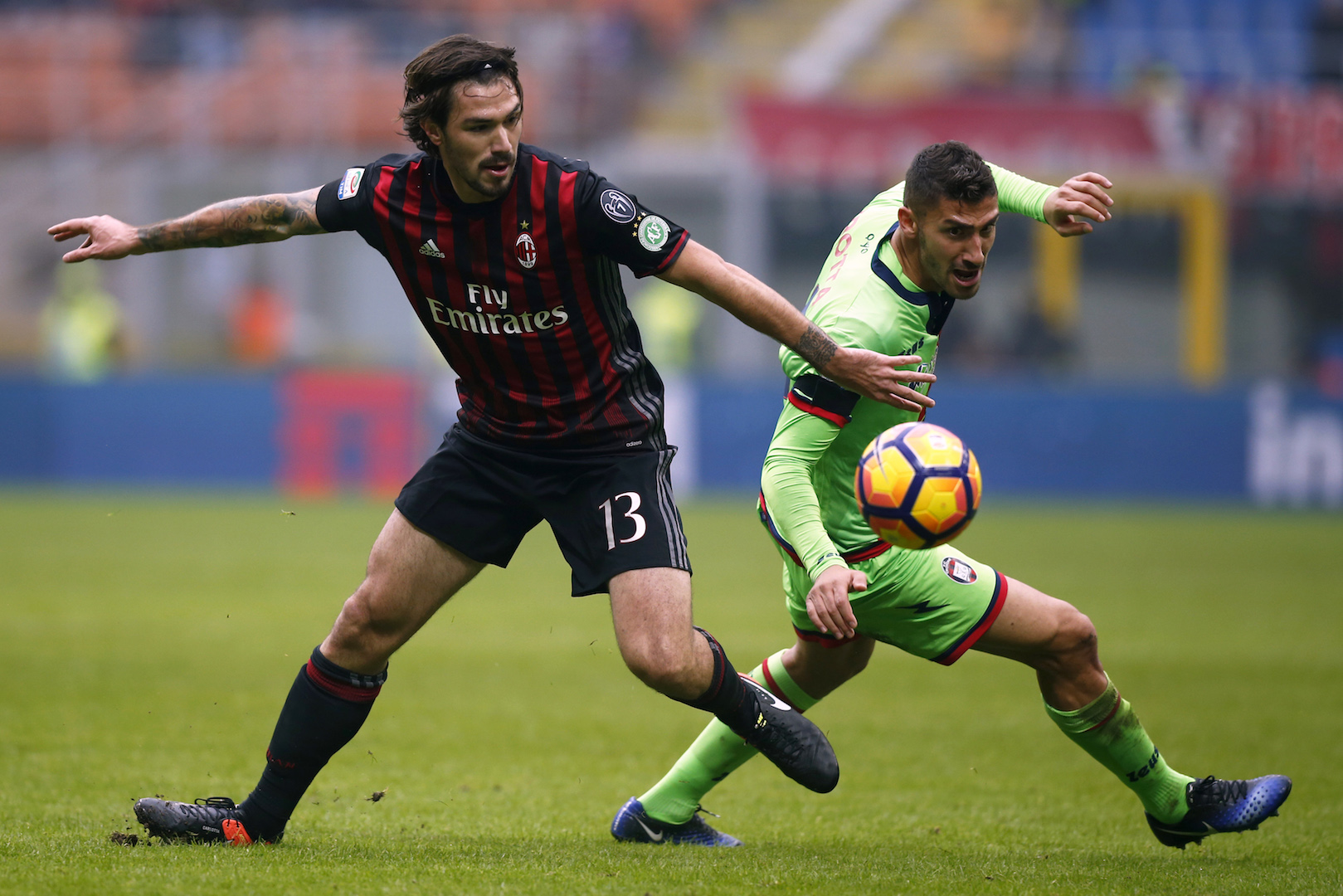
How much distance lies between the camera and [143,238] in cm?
451

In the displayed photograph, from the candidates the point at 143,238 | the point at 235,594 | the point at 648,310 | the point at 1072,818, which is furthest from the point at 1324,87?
the point at 143,238

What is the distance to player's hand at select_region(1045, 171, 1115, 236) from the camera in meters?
4.49

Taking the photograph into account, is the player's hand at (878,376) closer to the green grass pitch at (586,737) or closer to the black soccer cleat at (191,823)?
the green grass pitch at (586,737)

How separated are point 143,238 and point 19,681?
3894 mm

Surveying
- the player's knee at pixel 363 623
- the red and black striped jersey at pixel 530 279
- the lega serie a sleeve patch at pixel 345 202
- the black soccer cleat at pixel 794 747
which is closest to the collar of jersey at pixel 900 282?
the red and black striped jersey at pixel 530 279

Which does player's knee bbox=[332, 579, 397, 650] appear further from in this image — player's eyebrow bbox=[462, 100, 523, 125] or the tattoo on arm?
player's eyebrow bbox=[462, 100, 523, 125]

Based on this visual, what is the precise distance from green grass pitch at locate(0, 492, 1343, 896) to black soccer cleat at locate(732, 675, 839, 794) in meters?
0.28

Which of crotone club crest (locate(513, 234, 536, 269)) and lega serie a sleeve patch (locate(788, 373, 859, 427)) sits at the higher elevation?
crotone club crest (locate(513, 234, 536, 269))

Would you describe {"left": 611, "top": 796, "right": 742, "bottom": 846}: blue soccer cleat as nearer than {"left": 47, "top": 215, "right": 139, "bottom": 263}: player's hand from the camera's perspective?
No

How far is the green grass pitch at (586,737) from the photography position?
4.35 meters

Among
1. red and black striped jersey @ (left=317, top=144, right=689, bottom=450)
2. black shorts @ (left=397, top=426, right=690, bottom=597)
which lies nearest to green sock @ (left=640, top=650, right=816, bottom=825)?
black shorts @ (left=397, top=426, right=690, bottom=597)

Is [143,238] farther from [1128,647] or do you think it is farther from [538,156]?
[1128,647]

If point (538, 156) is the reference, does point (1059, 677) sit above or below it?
below

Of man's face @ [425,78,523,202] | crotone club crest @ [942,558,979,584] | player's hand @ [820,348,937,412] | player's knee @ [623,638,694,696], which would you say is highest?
man's face @ [425,78,523,202]
